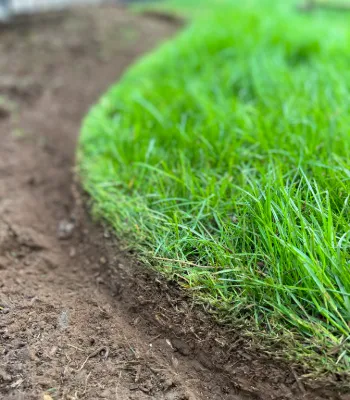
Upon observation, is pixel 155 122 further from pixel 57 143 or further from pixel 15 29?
pixel 15 29

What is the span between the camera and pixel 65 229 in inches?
93.0

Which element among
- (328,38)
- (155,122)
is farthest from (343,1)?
(155,122)

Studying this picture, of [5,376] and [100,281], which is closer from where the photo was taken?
[5,376]

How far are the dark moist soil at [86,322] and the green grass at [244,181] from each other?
0.12 metres

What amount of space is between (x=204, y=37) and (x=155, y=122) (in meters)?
1.86

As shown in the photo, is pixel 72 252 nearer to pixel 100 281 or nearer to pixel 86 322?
pixel 100 281

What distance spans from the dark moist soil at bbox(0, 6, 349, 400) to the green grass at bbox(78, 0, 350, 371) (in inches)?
4.5

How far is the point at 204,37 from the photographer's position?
13.6 ft

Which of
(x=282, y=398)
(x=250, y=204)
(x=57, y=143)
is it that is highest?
(x=250, y=204)

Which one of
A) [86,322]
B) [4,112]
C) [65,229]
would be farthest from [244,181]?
[4,112]

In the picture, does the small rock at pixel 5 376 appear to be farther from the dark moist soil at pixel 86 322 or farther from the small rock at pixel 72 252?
the small rock at pixel 72 252

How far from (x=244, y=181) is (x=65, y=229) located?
41.5 inches

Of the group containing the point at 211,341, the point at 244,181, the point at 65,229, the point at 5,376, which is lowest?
the point at 65,229

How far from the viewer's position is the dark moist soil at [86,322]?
4.75 feet
